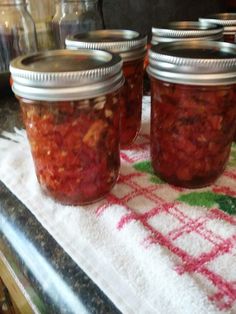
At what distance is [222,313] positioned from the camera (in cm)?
28

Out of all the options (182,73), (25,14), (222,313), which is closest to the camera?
(222,313)

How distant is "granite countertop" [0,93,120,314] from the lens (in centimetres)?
31

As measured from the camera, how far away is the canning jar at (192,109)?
0.38m

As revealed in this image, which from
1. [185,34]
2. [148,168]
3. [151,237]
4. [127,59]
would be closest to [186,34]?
[185,34]

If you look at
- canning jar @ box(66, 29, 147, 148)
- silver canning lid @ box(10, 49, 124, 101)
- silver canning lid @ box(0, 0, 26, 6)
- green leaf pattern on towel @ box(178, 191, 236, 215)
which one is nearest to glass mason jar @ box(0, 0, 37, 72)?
silver canning lid @ box(0, 0, 26, 6)

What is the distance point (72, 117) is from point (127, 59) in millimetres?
154

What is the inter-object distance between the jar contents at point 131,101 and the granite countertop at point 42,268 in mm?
202

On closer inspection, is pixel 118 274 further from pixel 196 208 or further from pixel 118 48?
pixel 118 48

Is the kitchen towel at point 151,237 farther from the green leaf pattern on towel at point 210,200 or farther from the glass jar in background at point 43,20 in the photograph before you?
the glass jar in background at point 43,20

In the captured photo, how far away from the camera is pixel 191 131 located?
418 mm

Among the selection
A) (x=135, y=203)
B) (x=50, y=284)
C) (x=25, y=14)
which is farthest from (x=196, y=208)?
(x=25, y=14)

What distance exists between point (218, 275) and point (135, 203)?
Result: 0.45ft

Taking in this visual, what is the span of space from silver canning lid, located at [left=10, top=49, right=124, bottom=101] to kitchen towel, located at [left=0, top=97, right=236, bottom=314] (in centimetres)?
14

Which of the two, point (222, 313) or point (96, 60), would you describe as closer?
point (222, 313)
